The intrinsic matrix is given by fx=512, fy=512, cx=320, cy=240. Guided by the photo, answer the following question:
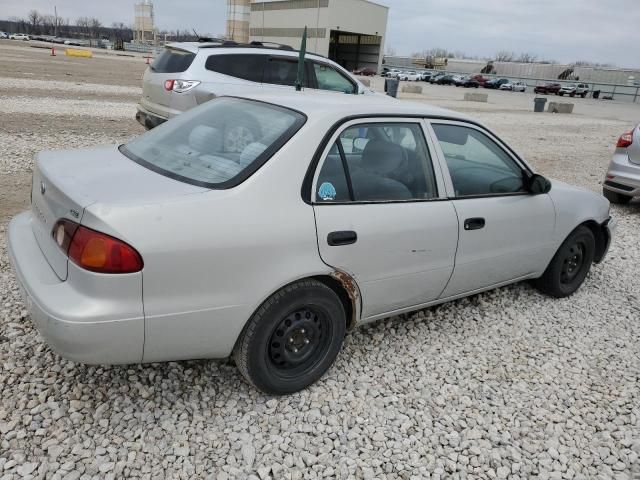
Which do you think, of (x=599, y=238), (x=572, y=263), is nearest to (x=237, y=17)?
(x=599, y=238)

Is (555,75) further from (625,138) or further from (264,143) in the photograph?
(264,143)

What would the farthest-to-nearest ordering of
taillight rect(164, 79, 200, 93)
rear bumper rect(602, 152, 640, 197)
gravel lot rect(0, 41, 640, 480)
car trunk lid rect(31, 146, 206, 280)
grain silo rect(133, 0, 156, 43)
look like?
grain silo rect(133, 0, 156, 43) < taillight rect(164, 79, 200, 93) < rear bumper rect(602, 152, 640, 197) < gravel lot rect(0, 41, 640, 480) < car trunk lid rect(31, 146, 206, 280)

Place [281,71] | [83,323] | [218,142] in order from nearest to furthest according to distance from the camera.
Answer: [83,323] → [218,142] → [281,71]

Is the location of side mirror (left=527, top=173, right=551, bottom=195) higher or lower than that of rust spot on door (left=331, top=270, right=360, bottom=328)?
higher

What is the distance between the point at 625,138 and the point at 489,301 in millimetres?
4729

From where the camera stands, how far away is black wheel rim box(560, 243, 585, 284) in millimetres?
4367

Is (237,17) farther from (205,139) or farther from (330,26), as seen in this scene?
(205,139)

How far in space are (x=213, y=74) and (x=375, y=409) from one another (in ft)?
21.6

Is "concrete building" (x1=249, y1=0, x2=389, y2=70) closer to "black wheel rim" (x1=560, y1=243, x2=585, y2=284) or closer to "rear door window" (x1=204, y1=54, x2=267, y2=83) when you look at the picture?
"rear door window" (x1=204, y1=54, x2=267, y2=83)

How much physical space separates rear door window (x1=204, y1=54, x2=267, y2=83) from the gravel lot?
16.2ft

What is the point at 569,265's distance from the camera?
4434 mm

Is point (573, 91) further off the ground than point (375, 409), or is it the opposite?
point (573, 91)

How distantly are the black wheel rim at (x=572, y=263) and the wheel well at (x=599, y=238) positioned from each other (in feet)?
0.64

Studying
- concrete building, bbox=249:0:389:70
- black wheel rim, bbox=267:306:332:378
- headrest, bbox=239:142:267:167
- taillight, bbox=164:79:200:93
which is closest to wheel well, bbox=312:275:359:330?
black wheel rim, bbox=267:306:332:378
